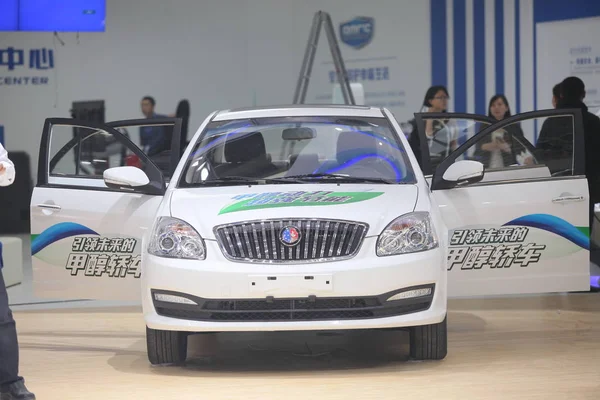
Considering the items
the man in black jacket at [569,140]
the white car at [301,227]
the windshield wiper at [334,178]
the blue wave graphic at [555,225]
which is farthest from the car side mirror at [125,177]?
the man in black jacket at [569,140]

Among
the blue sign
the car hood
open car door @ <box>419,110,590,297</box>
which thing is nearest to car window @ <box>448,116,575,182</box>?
open car door @ <box>419,110,590,297</box>

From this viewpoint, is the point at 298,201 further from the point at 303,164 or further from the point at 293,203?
the point at 303,164

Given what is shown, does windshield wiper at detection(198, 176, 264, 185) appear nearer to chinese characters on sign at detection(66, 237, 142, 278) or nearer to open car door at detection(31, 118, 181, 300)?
open car door at detection(31, 118, 181, 300)

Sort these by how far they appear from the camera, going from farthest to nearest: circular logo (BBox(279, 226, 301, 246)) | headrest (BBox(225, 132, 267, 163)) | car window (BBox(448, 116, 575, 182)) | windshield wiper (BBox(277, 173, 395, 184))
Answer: car window (BBox(448, 116, 575, 182)) → headrest (BBox(225, 132, 267, 163)) → windshield wiper (BBox(277, 173, 395, 184)) → circular logo (BBox(279, 226, 301, 246))

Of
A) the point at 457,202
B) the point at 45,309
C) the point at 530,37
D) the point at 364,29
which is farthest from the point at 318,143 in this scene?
the point at 364,29

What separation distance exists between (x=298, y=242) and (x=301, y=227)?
7 cm

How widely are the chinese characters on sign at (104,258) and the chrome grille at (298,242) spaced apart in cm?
124

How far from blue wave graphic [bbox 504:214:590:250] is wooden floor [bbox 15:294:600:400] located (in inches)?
22.7

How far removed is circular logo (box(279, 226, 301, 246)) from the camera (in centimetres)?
509

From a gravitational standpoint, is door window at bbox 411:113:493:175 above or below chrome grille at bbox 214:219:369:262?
above

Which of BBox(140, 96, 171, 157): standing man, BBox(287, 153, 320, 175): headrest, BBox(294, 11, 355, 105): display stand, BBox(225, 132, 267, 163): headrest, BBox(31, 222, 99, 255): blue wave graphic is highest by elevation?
BBox(294, 11, 355, 105): display stand

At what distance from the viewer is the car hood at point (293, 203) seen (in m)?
5.16

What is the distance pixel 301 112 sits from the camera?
6266 millimetres

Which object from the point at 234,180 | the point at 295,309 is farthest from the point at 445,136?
the point at 295,309
